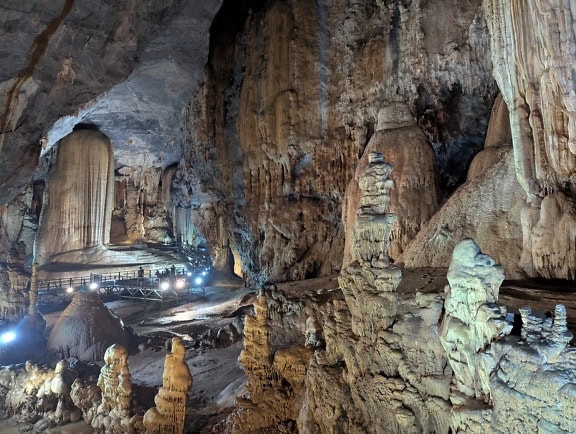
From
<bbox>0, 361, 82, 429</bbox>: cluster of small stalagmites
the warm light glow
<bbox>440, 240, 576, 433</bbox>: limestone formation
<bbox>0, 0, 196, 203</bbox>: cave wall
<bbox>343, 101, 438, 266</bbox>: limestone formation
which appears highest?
<bbox>0, 0, 196, 203</bbox>: cave wall

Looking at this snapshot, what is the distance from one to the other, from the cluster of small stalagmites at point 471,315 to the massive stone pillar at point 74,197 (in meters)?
18.3

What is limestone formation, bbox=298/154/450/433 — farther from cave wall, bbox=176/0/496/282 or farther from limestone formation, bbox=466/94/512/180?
cave wall, bbox=176/0/496/282

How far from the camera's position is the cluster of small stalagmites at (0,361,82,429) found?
813cm

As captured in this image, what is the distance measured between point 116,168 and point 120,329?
14829 mm

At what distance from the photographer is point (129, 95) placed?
55.7ft

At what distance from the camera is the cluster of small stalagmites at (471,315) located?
329cm

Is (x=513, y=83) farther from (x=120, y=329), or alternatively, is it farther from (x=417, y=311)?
(x=120, y=329)

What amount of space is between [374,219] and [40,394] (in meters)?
7.70

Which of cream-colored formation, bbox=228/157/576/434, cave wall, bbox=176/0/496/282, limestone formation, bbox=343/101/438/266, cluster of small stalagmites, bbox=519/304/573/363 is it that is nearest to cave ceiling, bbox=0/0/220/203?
cave wall, bbox=176/0/496/282

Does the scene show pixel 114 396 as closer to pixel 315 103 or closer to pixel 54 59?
pixel 54 59

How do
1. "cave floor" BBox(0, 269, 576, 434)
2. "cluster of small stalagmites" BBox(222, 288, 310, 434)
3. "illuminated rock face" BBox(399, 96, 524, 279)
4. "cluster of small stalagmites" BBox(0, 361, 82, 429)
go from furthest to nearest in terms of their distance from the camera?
1. "cluster of small stalagmites" BBox(0, 361, 82, 429)
2. "illuminated rock face" BBox(399, 96, 524, 279)
3. "cluster of small stalagmites" BBox(222, 288, 310, 434)
4. "cave floor" BBox(0, 269, 576, 434)

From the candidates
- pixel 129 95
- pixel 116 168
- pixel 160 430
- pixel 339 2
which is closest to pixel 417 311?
pixel 160 430

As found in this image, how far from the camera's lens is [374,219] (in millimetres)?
4688

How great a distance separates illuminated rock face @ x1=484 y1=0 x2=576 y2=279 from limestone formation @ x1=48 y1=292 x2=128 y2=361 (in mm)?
9771
